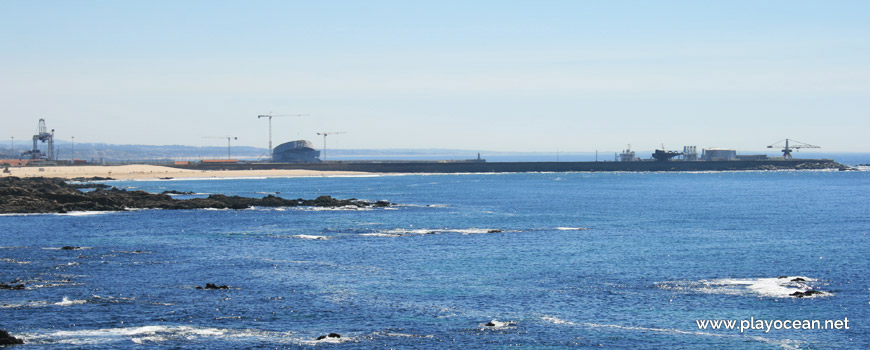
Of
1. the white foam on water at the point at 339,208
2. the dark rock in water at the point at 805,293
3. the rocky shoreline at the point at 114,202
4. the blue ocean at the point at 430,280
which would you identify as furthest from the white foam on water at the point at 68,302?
the white foam on water at the point at 339,208

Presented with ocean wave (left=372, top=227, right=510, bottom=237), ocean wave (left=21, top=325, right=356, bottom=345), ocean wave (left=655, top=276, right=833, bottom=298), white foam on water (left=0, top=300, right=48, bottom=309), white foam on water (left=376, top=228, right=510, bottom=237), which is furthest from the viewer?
white foam on water (left=376, top=228, right=510, bottom=237)

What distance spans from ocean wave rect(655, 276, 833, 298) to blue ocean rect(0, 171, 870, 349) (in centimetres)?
14

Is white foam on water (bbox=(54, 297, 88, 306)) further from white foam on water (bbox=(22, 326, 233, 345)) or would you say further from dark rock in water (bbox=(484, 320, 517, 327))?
dark rock in water (bbox=(484, 320, 517, 327))

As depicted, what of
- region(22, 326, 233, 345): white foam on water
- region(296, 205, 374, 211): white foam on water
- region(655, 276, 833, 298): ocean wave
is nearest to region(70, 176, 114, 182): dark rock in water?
region(296, 205, 374, 211): white foam on water

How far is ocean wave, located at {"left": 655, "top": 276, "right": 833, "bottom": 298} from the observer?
44875 millimetres

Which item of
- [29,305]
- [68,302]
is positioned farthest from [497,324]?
[29,305]

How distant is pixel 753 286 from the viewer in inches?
1847

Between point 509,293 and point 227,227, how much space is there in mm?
42756

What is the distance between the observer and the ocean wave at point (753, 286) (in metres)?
44.9

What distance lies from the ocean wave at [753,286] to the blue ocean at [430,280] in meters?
0.14

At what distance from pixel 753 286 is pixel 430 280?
1760 centimetres

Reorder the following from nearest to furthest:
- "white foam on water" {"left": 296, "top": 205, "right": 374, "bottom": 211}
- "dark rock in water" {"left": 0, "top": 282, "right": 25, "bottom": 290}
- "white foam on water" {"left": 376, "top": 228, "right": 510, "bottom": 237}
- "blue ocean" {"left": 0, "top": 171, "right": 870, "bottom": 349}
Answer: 1. "blue ocean" {"left": 0, "top": 171, "right": 870, "bottom": 349}
2. "dark rock in water" {"left": 0, "top": 282, "right": 25, "bottom": 290}
3. "white foam on water" {"left": 376, "top": 228, "right": 510, "bottom": 237}
4. "white foam on water" {"left": 296, "top": 205, "right": 374, "bottom": 211}

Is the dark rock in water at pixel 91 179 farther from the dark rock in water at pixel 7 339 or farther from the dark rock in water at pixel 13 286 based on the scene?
the dark rock in water at pixel 7 339

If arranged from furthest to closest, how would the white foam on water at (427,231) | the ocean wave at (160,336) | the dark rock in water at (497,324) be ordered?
1. the white foam on water at (427,231)
2. the dark rock in water at (497,324)
3. the ocean wave at (160,336)
